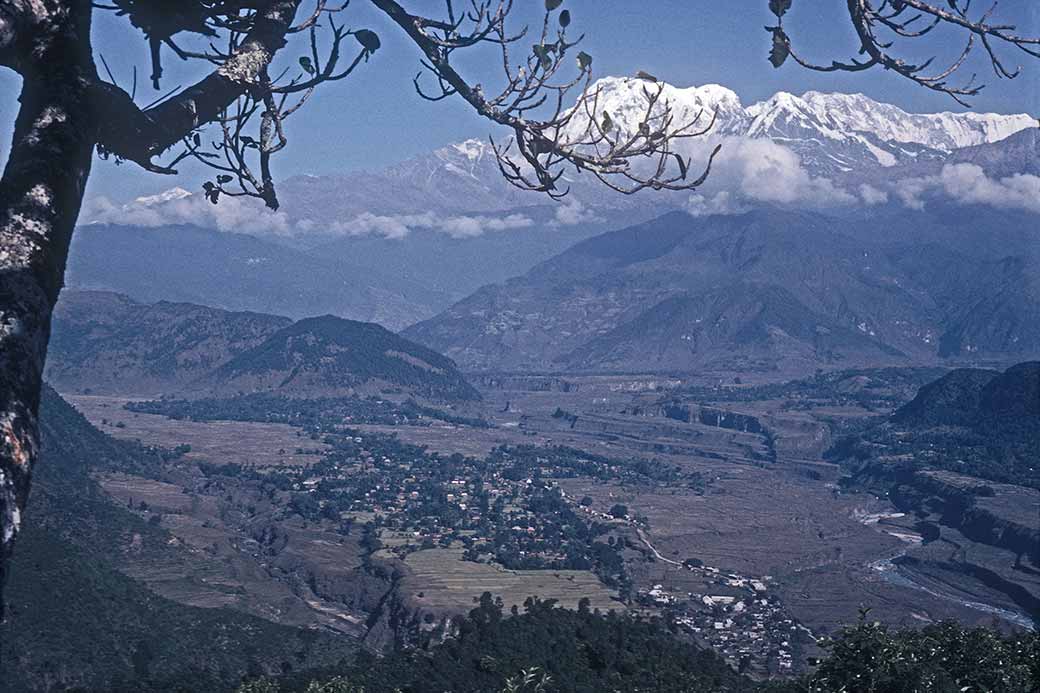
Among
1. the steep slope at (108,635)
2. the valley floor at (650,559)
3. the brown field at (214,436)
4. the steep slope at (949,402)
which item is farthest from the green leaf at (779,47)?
the steep slope at (949,402)

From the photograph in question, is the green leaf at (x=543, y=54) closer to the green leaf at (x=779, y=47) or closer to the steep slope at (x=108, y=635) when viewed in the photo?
the green leaf at (x=779, y=47)

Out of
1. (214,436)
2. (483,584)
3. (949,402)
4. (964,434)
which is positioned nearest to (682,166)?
(483,584)

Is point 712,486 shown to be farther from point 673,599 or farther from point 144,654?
point 144,654

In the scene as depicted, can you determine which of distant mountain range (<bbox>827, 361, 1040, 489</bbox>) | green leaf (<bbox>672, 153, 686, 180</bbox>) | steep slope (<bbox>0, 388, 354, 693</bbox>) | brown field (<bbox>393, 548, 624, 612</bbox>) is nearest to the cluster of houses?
brown field (<bbox>393, 548, 624, 612</bbox>)

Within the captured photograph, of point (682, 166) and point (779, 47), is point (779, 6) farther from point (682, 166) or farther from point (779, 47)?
point (682, 166)

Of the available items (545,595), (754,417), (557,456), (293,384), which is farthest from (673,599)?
(293,384)

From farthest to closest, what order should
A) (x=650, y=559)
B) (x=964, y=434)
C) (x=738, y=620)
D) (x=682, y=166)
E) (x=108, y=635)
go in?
(x=964, y=434), (x=650, y=559), (x=738, y=620), (x=108, y=635), (x=682, y=166)
